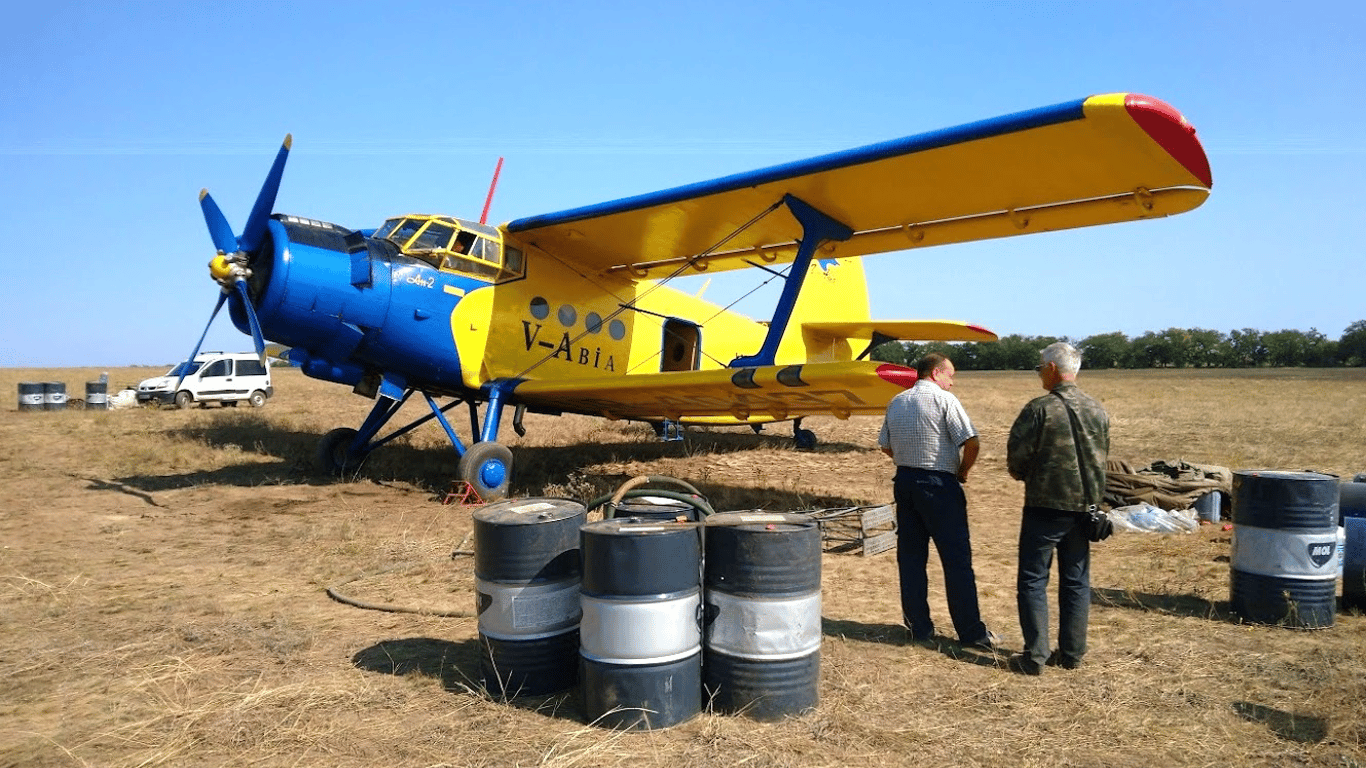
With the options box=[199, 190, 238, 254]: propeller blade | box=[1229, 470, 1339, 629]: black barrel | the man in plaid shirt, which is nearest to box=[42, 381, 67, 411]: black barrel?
box=[199, 190, 238, 254]: propeller blade

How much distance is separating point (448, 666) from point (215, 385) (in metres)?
25.1

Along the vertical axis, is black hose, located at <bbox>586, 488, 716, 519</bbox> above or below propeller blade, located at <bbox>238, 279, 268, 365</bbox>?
below

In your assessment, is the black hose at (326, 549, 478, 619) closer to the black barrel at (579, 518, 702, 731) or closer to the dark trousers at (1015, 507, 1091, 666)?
the black barrel at (579, 518, 702, 731)

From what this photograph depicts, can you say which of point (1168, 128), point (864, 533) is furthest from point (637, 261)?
point (1168, 128)

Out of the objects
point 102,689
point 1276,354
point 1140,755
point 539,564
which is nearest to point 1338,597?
point 1140,755

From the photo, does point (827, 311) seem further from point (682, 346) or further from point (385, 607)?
point (385, 607)

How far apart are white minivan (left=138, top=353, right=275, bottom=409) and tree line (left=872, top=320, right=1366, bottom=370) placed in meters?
57.4

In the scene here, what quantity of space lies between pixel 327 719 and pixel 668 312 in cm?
939

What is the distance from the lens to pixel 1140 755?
3.08 meters

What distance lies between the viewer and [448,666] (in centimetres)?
401

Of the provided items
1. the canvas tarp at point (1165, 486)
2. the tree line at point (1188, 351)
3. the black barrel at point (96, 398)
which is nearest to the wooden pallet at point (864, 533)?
the canvas tarp at point (1165, 486)

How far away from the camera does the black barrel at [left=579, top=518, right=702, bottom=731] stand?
3.24 meters

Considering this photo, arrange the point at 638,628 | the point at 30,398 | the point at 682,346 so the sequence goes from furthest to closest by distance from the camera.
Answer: the point at 30,398
the point at 682,346
the point at 638,628

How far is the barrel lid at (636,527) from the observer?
10.7 ft
